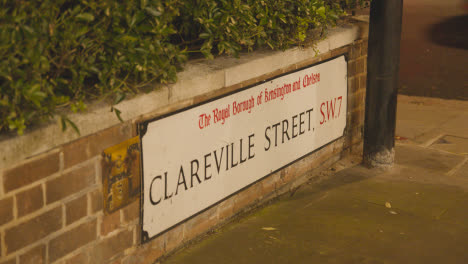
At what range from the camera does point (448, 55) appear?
1286 centimetres

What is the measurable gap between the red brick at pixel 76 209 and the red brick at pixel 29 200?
0.76 ft

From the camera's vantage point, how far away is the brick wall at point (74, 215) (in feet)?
11.8

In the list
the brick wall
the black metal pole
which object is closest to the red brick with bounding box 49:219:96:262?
the brick wall

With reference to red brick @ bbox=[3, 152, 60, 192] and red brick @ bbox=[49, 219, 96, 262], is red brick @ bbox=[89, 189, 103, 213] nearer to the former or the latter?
red brick @ bbox=[49, 219, 96, 262]

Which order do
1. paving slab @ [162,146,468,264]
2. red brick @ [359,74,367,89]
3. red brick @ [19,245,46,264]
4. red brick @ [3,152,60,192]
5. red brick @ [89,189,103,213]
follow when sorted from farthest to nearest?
1. red brick @ [359,74,367,89]
2. paving slab @ [162,146,468,264]
3. red brick @ [89,189,103,213]
4. red brick @ [19,245,46,264]
5. red brick @ [3,152,60,192]

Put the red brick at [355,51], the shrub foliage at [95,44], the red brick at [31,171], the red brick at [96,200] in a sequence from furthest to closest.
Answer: the red brick at [355,51] → the red brick at [96,200] → the red brick at [31,171] → the shrub foliage at [95,44]

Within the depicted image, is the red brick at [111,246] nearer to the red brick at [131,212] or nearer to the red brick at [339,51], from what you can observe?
the red brick at [131,212]

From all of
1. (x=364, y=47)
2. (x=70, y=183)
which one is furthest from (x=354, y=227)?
(x=70, y=183)

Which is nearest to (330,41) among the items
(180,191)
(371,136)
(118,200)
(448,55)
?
(371,136)

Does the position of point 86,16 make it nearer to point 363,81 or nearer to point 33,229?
point 33,229

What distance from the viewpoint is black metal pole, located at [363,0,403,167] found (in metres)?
6.31

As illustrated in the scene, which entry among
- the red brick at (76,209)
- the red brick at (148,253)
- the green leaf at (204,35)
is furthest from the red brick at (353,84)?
the red brick at (76,209)

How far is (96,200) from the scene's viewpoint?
4137mm

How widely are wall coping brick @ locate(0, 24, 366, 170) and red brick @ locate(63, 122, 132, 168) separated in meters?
0.05
